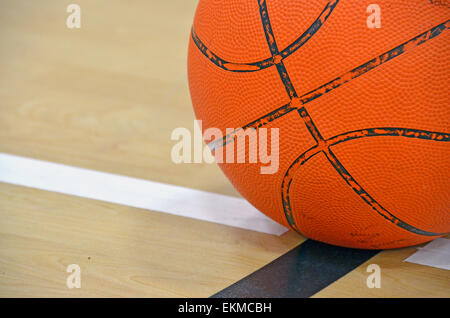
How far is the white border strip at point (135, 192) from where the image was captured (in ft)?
8.11

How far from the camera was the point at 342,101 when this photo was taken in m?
1.80

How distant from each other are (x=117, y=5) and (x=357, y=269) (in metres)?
2.93

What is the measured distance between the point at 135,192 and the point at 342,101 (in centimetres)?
108

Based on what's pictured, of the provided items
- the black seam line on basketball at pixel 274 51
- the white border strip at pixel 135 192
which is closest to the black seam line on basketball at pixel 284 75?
the black seam line on basketball at pixel 274 51

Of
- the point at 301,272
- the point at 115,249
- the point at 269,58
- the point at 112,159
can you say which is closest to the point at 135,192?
the point at 112,159

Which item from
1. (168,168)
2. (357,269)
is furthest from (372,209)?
(168,168)

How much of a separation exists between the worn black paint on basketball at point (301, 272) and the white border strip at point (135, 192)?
175mm

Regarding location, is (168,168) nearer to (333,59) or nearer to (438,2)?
(333,59)

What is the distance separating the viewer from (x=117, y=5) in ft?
14.8

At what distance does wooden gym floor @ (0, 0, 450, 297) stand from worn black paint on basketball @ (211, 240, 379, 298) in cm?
3

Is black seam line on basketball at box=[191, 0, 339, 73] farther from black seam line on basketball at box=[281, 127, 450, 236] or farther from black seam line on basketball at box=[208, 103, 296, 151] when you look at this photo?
black seam line on basketball at box=[281, 127, 450, 236]

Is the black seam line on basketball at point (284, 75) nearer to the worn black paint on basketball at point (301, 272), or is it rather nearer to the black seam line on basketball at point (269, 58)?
the black seam line on basketball at point (269, 58)

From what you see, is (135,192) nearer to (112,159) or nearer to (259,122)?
(112,159)

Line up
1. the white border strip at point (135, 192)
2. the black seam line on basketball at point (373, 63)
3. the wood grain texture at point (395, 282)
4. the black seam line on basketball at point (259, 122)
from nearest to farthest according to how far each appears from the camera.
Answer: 1. the black seam line on basketball at point (373, 63)
2. the black seam line on basketball at point (259, 122)
3. the wood grain texture at point (395, 282)
4. the white border strip at point (135, 192)
